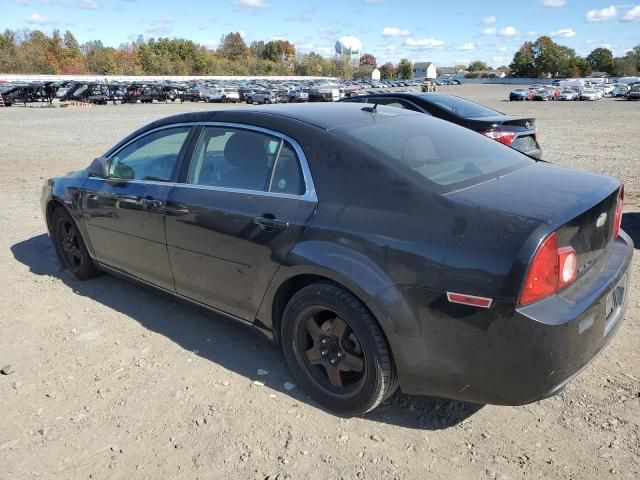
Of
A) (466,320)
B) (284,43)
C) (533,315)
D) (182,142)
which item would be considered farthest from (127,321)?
(284,43)

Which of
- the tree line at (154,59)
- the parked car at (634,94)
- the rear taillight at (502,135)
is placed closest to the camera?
the rear taillight at (502,135)

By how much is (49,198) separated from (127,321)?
1737 millimetres

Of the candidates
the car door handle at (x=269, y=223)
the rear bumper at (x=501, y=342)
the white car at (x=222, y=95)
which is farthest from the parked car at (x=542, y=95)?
the car door handle at (x=269, y=223)

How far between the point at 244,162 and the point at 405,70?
569ft

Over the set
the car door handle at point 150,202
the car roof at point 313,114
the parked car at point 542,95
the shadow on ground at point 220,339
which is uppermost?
the car roof at point 313,114

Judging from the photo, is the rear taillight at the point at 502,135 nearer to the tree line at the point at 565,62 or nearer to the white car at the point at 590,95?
the white car at the point at 590,95

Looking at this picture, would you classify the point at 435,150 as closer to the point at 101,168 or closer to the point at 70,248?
the point at 101,168

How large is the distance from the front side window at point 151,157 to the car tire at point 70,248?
918 mm

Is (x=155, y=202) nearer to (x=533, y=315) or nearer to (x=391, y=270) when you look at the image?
(x=391, y=270)

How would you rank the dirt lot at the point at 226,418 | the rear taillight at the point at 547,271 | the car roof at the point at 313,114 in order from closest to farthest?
the rear taillight at the point at 547,271, the dirt lot at the point at 226,418, the car roof at the point at 313,114

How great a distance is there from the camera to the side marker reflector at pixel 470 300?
229 cm

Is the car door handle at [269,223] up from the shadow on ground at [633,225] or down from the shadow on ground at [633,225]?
up

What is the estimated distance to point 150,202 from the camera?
12.6ft

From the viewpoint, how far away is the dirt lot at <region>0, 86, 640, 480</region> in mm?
2576
